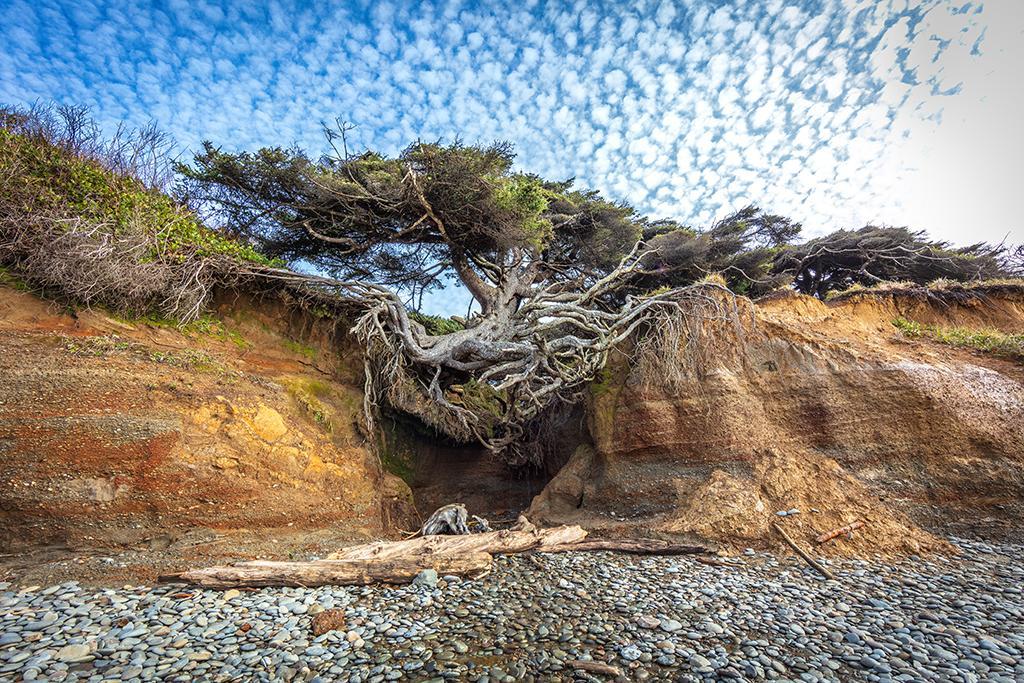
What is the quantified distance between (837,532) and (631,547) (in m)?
2.91

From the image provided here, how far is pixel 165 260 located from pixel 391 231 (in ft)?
13.6

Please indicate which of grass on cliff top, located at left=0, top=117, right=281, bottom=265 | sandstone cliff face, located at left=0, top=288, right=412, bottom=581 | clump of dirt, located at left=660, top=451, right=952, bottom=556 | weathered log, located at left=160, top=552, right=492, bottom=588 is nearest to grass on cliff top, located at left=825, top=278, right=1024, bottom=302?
clump of dirt, located at left=660, top=451, right=952, bottom=556

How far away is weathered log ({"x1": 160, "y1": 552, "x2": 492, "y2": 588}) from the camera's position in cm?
455

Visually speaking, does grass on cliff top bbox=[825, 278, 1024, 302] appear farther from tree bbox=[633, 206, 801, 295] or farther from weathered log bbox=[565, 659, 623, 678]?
weathered log bbox=[565, 659, 623, 678]

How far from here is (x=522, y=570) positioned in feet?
17.8

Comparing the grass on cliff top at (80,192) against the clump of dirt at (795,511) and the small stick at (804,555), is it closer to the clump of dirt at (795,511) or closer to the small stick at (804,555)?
the clump of dirt at (795,511)

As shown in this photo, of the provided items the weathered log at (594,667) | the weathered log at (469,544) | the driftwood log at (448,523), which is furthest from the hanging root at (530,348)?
the weathered log at (594,667)

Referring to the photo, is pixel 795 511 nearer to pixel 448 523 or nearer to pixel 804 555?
pixel 804 555

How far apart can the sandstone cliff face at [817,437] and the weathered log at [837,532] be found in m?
0.11

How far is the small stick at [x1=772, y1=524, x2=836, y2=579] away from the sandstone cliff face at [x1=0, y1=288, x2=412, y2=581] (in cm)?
636

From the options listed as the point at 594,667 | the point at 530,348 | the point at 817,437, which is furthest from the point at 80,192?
the point at 817,437

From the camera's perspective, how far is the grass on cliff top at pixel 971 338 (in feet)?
24.4

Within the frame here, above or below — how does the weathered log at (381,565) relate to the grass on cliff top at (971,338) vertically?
below

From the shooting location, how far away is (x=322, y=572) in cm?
480
